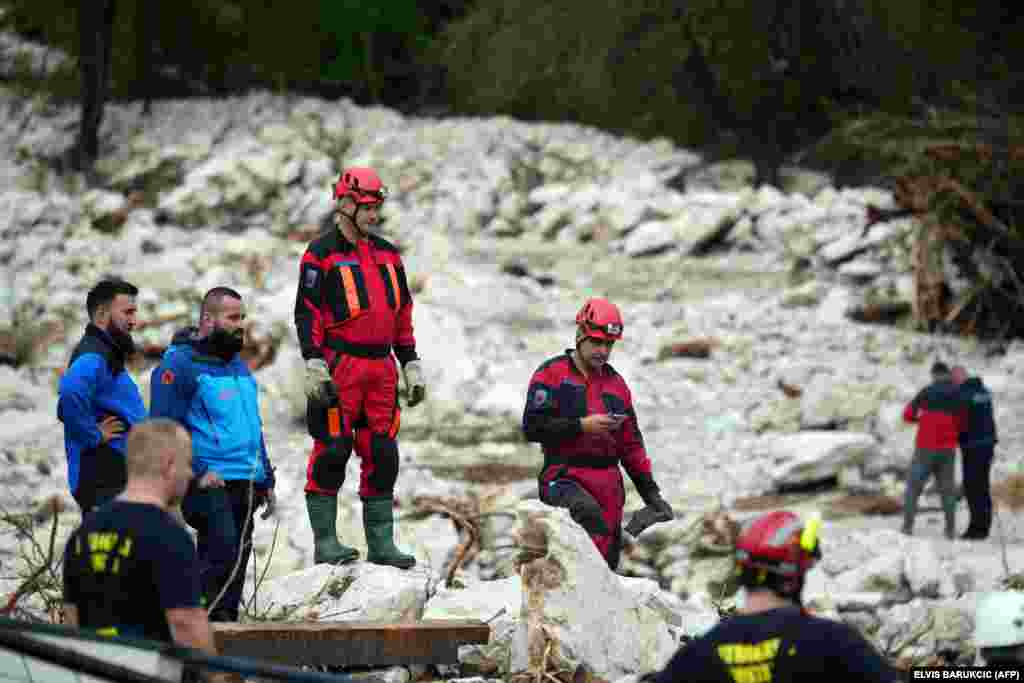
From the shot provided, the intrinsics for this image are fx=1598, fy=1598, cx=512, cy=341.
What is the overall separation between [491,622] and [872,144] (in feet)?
45.6

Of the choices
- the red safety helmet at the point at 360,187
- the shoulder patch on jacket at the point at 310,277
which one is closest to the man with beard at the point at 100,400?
the shoulder patch on jacket at the point at 310,277

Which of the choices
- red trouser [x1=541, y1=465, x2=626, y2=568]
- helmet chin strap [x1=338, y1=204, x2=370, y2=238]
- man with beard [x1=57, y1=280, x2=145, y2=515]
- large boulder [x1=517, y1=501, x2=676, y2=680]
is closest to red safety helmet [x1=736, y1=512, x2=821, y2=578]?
large boulder [x1=517, y1=501, x2=676, y2=680]

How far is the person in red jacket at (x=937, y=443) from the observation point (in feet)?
40.5

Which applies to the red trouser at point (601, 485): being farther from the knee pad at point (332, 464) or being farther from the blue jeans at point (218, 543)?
the blue jeans at point (218, 543)

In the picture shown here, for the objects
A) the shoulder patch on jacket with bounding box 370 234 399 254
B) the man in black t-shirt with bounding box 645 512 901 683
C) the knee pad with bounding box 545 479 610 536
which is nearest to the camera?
the man in black t-shirt with bounding box 645 512 901 683

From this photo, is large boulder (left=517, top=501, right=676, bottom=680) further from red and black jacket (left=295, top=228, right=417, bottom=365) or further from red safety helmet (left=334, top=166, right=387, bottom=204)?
red safety helmet (left=334, top=166, right=387, bottom=204)

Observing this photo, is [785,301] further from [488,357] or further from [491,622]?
[491,622]

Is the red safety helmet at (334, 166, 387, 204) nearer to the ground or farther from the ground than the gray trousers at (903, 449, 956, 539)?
farther from the ground

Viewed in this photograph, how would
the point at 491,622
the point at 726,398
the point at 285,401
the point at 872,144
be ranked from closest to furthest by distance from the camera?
the point at 491,622 → the point at 285,401 → the point at 726,398 → the point at 872,144

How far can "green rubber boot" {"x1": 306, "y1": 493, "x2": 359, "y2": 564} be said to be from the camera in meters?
7.11

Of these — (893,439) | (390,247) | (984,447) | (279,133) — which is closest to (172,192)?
(279,133)

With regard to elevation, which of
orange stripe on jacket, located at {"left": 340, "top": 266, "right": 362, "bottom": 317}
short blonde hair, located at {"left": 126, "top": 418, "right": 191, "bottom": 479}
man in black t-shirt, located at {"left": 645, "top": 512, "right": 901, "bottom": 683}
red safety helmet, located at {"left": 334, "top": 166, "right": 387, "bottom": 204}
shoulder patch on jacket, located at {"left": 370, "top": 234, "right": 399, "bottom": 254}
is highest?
red safety helmet, located at {"left": 334, "top": 166, "right": 387, "bottom": 204}

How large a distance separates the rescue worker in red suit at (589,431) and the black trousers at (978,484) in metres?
6.10

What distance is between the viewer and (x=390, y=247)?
23.6 ft
